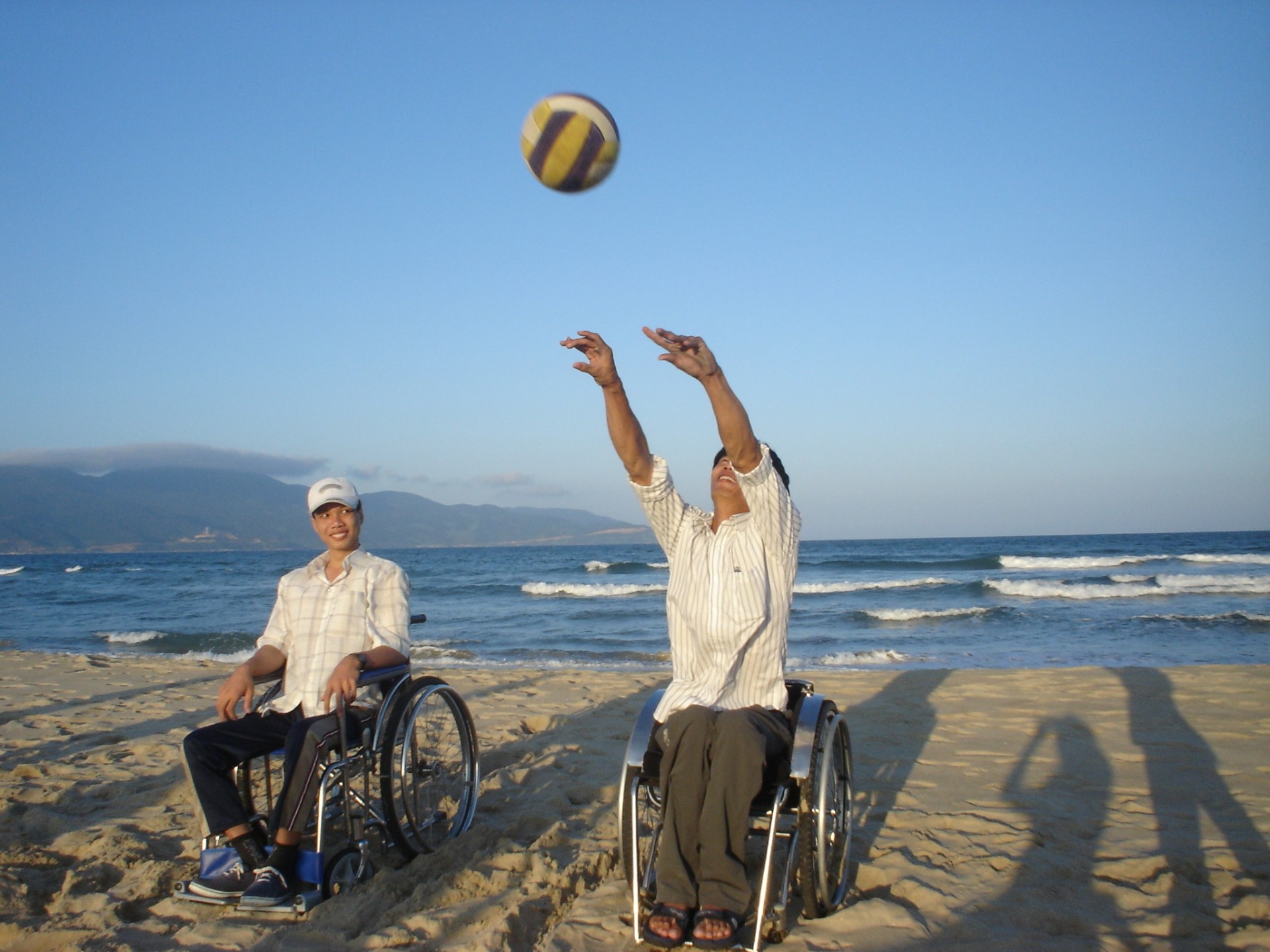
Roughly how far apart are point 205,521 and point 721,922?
160m

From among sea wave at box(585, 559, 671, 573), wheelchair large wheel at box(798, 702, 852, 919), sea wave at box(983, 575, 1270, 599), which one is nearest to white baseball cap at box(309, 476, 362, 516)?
wheelchair large wheel at box(798, 702, 852, 919)

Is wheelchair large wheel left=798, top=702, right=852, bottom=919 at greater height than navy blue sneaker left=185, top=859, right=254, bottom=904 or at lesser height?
greater

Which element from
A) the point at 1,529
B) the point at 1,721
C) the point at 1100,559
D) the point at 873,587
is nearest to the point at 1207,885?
the point at 1,721

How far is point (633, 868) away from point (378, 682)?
114 cm

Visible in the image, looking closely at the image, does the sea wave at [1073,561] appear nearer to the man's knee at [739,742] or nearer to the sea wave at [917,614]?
the sea wave at [917,614]

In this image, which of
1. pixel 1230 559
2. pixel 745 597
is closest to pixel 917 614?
pixel 745 597

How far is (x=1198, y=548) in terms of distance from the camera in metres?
39.4

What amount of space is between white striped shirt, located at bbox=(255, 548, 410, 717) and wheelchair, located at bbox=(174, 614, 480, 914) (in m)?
0.12

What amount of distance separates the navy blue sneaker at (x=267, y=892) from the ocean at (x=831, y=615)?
23.9ft

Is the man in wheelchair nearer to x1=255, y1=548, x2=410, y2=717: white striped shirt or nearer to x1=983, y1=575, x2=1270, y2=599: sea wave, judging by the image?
x1=255, y1=548, x2=410, y2=717: white striped shirt

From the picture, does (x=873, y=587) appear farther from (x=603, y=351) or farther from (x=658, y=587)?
(x=603, y=351)

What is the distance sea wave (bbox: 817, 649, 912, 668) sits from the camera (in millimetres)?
9891

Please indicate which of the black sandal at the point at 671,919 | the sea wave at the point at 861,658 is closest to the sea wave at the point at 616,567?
the sea wave at the point at 861,658

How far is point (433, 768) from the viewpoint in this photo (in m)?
3.24
